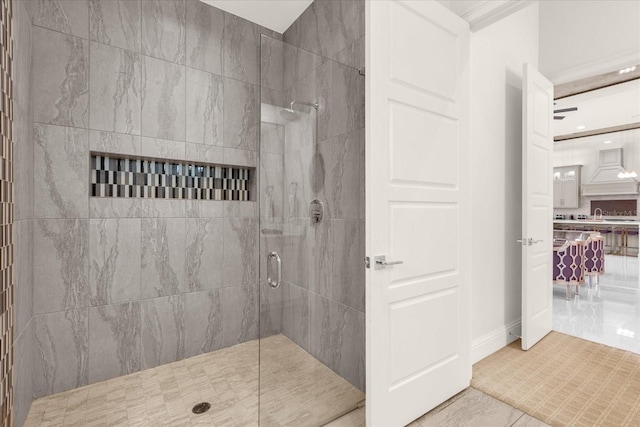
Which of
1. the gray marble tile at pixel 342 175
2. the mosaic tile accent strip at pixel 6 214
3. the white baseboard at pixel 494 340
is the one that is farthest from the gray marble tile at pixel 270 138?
the white baseboard at pixel 494 340

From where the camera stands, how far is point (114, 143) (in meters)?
2.32

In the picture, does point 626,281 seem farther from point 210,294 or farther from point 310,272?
point 210,294

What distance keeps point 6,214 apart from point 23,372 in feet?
3.31

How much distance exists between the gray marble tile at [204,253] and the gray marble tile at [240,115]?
0.77 metres

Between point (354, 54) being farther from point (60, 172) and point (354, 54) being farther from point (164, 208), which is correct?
point (60, 172)

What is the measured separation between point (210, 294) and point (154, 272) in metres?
0.52

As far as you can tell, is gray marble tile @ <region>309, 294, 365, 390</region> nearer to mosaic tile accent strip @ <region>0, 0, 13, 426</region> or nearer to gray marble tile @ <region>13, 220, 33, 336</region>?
mosaic tile accent strip @ <region>0, 0, 13, 426</region>

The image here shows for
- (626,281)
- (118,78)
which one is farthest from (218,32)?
(626,281)

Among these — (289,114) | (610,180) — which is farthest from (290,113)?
(610,180)

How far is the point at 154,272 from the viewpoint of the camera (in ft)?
8.23

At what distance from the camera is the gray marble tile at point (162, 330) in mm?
2467

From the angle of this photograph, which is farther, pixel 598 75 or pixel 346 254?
pixel 598 75

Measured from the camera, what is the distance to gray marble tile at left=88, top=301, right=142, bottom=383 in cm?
226

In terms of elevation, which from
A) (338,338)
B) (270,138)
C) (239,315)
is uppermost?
(270,138)
